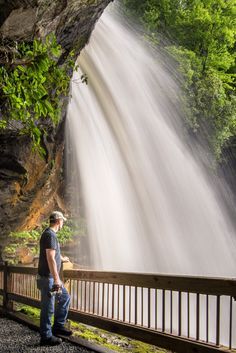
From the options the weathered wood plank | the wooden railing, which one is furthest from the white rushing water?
the weathered wood plank

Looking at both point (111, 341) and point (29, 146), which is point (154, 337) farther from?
point (29, 146)

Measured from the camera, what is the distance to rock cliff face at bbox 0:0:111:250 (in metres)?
8.27

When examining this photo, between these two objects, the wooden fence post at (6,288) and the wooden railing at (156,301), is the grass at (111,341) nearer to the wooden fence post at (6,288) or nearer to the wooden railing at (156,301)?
the wooden railing at (156,301)

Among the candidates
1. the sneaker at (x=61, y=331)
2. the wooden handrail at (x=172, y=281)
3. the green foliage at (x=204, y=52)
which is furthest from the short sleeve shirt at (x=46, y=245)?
the green foliage at (x=204, y=52)

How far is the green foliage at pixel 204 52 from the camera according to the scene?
1956 cm

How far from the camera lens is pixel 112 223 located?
15.8 metres

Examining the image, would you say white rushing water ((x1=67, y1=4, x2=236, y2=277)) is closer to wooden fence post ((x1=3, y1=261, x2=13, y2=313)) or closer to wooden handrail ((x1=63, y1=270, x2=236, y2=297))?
wooden fence post ((x1=3, y1=261, x2=13, y2=313))

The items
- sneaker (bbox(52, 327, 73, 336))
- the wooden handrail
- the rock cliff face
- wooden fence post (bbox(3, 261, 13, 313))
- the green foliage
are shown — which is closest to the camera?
the wooden handrail

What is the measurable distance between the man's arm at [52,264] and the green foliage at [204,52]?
14.3 m

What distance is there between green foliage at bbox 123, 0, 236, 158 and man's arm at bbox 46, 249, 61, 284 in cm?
1428

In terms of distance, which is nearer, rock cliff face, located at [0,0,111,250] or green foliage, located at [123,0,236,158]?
rock cliff face, located at [0,0,111,250]

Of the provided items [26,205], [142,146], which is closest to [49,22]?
[26,205]

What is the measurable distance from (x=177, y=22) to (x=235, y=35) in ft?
12.6

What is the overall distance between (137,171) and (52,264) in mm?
10579
